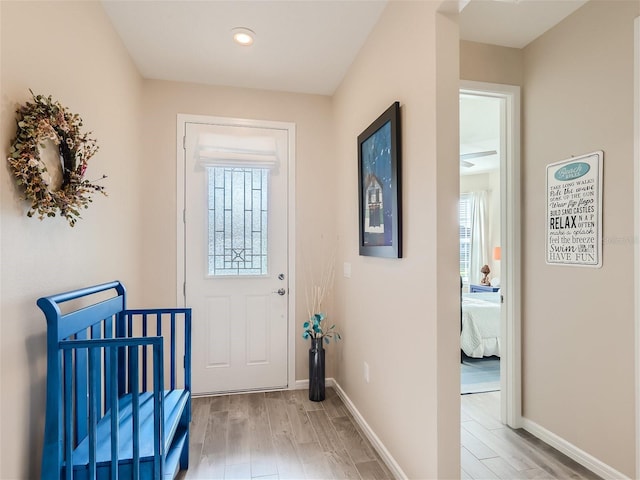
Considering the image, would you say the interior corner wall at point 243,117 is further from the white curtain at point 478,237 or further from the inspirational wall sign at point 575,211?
the white curtain at point 478,237

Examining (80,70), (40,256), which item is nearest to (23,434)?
(40,256)

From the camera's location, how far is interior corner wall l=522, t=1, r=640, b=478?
185 centimetres

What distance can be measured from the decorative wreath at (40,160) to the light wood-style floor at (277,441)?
1.56 metres

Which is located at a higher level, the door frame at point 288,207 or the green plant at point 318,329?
the door frame at point 288,207

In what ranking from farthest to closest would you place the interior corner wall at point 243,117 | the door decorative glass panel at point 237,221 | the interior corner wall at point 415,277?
the door decorative glass panel at point 237,221 < the interior corner wall at point 243,117 < the interior corner wall at point 415,277

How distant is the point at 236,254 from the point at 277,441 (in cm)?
147

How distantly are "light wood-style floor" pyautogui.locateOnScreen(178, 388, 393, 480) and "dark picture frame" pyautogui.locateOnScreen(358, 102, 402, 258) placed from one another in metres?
1.22

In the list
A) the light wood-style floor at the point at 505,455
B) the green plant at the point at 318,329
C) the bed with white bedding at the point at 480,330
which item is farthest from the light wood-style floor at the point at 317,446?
the bed with white bedding at the point at 480,330

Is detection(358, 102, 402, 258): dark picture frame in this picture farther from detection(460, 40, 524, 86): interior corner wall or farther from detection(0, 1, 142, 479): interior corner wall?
detection(0, 1, 142, 479): interior corner wall

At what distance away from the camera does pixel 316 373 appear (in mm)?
2920

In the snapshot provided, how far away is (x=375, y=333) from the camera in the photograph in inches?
91.0

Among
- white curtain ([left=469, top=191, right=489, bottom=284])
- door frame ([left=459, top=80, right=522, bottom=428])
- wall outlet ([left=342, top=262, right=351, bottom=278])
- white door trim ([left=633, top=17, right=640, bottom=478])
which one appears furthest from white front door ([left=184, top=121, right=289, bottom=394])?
white curtain ([left=469, top=191, right=489, bottom=284])

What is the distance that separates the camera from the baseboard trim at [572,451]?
6.27ft

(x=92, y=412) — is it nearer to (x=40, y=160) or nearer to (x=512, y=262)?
(x=40, y=160)
